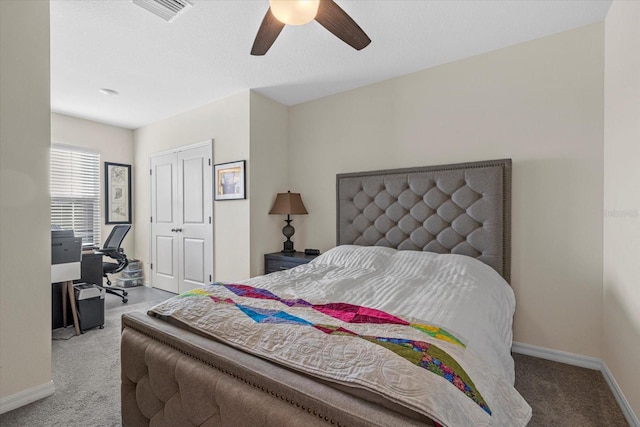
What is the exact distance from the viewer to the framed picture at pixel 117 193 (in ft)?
15.8

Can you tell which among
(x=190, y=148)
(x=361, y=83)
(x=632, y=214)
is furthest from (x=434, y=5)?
(x=190, y=148)

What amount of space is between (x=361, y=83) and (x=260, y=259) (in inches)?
90.1

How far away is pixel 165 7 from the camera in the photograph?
2100 mm

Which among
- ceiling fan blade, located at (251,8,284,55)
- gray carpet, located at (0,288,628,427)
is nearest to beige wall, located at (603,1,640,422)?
gray carpet, located at (0,288,628,427)

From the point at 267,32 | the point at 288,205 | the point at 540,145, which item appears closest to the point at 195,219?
the point at 288,205

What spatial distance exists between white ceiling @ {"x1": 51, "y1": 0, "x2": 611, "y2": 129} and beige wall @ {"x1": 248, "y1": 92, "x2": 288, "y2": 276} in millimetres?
267

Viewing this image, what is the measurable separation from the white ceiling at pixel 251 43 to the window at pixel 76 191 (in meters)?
1.03

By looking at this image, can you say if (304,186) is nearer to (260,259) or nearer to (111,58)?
(260,259)

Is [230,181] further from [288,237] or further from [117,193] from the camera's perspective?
[117,193]

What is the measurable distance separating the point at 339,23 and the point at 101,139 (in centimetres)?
462

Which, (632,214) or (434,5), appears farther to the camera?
(434,5)

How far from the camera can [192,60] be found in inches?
112

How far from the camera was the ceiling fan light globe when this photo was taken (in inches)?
57.5

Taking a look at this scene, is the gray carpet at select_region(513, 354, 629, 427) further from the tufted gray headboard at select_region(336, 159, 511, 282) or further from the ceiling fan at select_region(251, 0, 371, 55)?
the ceiling fan at select_region(251, 0, 371, 55)
